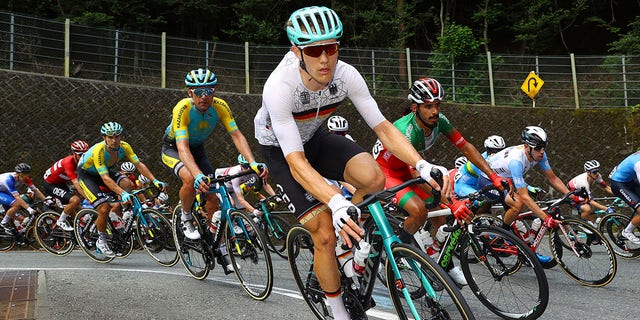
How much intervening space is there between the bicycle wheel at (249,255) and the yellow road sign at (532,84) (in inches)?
654

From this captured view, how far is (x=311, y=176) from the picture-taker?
11.8 ft

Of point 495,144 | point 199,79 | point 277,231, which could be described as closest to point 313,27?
point 199,79

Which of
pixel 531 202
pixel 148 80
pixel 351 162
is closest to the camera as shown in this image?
pixel 351 162

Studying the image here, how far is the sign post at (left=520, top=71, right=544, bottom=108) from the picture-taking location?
2027cm

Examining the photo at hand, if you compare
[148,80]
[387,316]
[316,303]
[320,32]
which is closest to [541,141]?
[387,316]

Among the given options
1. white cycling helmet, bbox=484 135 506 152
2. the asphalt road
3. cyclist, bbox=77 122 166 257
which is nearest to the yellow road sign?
white cycling helmet, bbox=484 135 506 152

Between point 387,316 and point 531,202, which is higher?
point 531,202

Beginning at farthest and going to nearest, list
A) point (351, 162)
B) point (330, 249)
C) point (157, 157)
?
1. point (157, 157)
2. point (351, 162)
3. point (330, 249)

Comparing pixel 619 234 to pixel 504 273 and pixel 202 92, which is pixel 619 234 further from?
pixel 202 92

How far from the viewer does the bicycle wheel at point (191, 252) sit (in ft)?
22.2

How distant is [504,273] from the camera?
5.23m

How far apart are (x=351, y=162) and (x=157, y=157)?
1379 cm

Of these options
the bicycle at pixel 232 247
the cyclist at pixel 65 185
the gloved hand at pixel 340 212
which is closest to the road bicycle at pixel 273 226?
the bicycle at pixel 232 247

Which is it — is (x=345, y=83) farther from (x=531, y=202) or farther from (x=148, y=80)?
(x=148, y=80)
